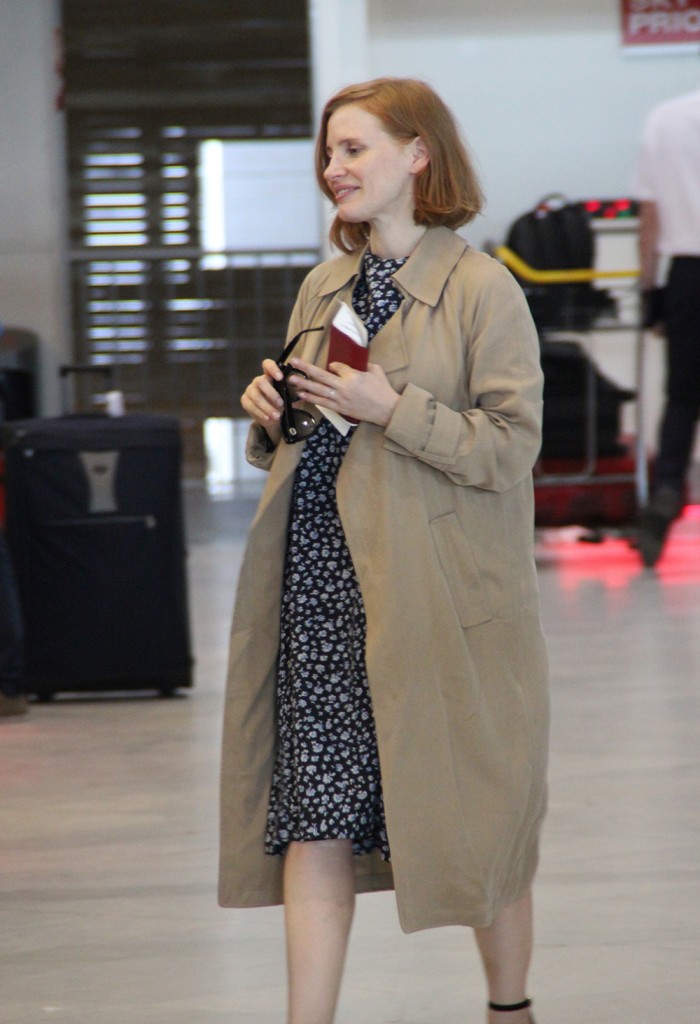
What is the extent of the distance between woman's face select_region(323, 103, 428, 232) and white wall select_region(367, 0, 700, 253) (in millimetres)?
6931

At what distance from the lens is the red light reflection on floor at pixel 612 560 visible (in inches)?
237

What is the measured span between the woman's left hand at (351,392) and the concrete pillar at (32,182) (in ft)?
23.1

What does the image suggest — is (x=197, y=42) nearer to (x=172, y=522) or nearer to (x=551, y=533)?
(x=551, y=533)

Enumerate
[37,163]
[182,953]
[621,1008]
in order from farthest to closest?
[37,163] → [182,953] → [621,1008]

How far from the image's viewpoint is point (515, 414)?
175 cm

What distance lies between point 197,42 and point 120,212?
1064mm

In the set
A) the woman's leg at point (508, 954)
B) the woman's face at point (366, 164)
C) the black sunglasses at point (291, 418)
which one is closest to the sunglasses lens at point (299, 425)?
the black sunglasses at point (291, 418)

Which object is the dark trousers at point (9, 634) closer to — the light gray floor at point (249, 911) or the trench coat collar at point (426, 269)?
the light gray floor at point (249, 911)

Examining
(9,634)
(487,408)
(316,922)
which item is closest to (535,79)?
(9,634)

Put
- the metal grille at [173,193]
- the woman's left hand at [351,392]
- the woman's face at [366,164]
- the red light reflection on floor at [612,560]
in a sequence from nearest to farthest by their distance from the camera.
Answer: the woman's left hand at [351,392]
the woman's face at [366,164]
the red light reflection on floor at [612,560]
the metal grille at [173,193]

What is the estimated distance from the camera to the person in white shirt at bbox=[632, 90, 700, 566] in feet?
19.1

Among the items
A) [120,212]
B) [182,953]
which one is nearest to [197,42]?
[120,212]

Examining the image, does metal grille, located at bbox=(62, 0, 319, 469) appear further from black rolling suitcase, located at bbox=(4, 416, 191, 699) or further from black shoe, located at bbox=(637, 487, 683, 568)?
black rolling suitcase, located at bbox=(4, 416, 191, 699)

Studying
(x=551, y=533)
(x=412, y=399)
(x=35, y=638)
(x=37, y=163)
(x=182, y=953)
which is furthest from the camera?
(x=37, y=163)
